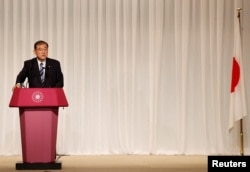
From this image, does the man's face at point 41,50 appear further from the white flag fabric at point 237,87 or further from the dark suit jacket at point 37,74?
the white flag fabric at point 237,87

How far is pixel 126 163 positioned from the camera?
588 centimetres

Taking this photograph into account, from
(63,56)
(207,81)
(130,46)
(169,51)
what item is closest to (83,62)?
(63,56)

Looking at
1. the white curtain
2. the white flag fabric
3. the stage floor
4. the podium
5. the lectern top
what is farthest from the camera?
the white curtain

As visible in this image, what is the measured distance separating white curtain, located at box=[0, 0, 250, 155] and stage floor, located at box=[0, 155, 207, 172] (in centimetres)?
39

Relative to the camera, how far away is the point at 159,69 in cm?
704

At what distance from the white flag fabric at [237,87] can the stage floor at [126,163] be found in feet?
2.58

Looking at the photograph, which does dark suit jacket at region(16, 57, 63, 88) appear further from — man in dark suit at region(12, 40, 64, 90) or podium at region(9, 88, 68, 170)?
podium at region(9, 88, 68, 170)

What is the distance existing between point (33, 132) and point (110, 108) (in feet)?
6.90

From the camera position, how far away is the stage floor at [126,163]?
17.2 feet

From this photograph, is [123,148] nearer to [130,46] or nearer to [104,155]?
[104,155]

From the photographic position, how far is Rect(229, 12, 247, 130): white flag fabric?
6.66 m

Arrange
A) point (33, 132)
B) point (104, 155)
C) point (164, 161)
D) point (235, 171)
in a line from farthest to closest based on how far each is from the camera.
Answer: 1. point (104, 155)
2. point (164, 161)
3. point (33, 132)
4. point (235, 171)

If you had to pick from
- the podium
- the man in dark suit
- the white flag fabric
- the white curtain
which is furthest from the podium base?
the white flag fabric

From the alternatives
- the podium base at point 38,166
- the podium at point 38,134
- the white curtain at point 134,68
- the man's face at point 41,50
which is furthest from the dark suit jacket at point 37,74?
the white curtain at point 134,68
